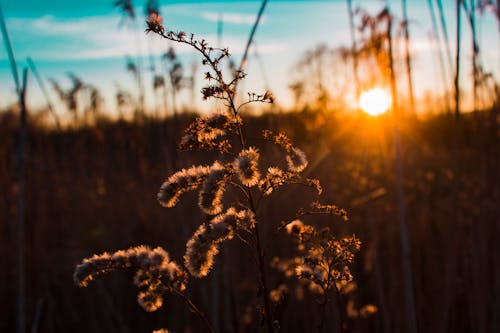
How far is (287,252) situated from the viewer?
437 centimetres

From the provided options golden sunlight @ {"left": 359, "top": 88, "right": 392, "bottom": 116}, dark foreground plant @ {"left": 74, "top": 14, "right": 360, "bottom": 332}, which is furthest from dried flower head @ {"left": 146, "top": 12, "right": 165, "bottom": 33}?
golden sunlight @ {"left": 359, "top": 88, "right": 392, "bottom": 116}

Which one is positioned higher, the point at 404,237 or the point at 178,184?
the point at 178,184

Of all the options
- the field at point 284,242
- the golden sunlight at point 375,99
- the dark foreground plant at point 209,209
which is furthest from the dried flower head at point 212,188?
the golden sunlight at point 375,99

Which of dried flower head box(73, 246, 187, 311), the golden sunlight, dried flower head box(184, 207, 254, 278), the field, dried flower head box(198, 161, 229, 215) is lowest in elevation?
the field

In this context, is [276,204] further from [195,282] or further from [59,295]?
[59,295]

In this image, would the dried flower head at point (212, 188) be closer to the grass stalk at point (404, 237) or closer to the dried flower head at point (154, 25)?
the dried flower head at point (154, 25)

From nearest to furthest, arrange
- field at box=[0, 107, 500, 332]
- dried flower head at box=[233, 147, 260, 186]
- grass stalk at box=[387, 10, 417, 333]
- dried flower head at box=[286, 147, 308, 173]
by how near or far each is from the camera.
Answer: dried flower head at box=[233, 147, 260, 186]
dried flower head at box=[286, 147, 308, 173]
grass stalk at box=[387, 10, 417, 333]
field at box=[0, 107, 500, 332]

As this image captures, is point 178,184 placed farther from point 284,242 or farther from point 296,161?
point 284,242

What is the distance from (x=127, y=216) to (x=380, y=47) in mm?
3559

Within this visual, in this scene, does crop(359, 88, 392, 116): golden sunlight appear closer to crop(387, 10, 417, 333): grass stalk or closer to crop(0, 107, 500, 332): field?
crop(0, 107, 500, 332): field

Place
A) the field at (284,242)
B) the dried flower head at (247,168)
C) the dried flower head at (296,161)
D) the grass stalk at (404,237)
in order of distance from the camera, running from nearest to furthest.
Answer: the dried flower head at (247,168)
the dried flower head at (296,161)
the grass stalk at (404,237)
the field at (284,242)

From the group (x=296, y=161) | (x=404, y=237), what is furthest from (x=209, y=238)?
(x=404, y=237)

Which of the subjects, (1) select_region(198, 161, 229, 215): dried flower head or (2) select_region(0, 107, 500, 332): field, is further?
(2) select_region(0, 107, 500, 332): field

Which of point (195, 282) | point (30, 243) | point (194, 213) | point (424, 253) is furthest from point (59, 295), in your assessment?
point (424, 253)
